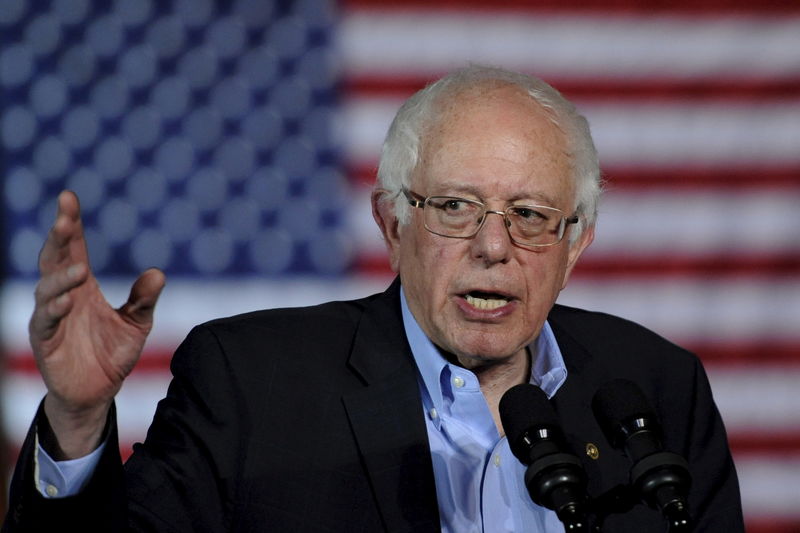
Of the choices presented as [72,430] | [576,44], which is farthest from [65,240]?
[576,44]

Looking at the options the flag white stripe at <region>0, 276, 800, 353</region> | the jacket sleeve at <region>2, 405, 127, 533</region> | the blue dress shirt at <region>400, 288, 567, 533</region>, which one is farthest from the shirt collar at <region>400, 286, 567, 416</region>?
the flag white stripe at <region>0, 276, 800, 353</region>

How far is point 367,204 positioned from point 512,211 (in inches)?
56.9

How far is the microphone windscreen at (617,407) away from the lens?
1269 millimetres

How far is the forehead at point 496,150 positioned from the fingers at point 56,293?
670mm

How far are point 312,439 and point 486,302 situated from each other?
332 mm

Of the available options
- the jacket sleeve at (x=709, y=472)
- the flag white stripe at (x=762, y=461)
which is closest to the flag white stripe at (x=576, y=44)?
the flag white stripe at (x=762, y=461)

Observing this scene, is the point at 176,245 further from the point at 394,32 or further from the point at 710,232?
the point at 710,232

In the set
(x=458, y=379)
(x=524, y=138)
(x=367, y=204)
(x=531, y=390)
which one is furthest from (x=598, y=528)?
(x=367, y=204)

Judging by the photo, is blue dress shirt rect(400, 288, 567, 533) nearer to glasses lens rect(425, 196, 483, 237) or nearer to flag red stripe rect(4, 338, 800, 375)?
glasses lens rect(425, 196, 483, 237)

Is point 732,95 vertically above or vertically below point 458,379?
above

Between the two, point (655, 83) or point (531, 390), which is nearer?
point (531, 390)

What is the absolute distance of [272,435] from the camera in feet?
5.13

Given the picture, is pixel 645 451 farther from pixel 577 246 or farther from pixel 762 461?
pixel 762 461

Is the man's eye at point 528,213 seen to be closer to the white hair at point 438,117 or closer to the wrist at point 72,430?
the white hair at point 438,117
